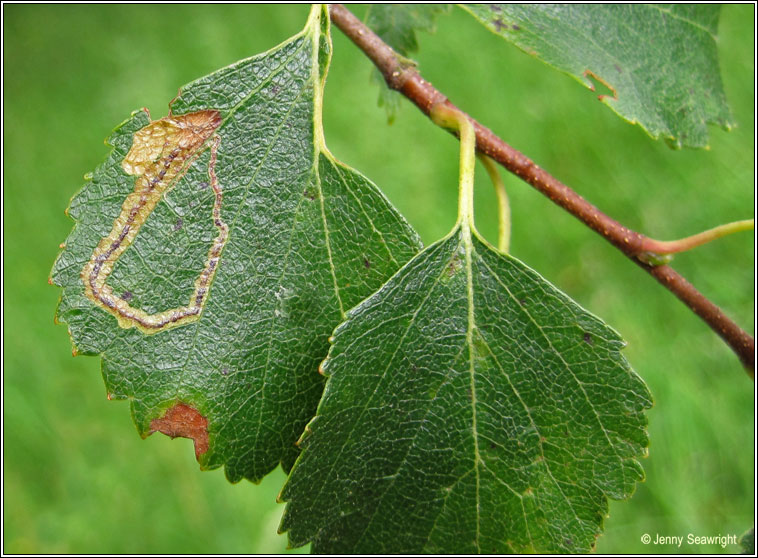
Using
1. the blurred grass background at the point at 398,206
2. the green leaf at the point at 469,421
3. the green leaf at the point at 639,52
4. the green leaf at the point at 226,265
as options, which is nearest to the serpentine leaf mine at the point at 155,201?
the green leaf at the point at 226,265

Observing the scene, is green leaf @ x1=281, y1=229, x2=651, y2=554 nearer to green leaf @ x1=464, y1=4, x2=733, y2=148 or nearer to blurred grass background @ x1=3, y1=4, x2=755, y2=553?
green leaf @ x1=464, y1=4, x2=733, y2=148

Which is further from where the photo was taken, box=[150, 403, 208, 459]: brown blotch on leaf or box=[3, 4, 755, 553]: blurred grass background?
box=[3, 4, 755, 553]: blurred grass background

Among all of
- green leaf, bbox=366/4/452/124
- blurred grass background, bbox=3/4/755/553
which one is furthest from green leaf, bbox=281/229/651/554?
blurred grass background, bbox=3/4/755/553

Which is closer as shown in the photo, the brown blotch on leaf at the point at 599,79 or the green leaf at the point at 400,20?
the brown blotch on leaf at the point at 599,79

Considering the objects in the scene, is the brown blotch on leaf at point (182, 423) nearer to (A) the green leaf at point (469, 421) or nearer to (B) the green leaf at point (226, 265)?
(B) the green leaf at point (226, 265)

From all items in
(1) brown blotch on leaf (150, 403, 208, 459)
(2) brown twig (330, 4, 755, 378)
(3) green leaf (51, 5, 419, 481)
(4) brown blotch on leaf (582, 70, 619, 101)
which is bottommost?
(1) brown blotch on leaf (150, 403, 208, 459)
